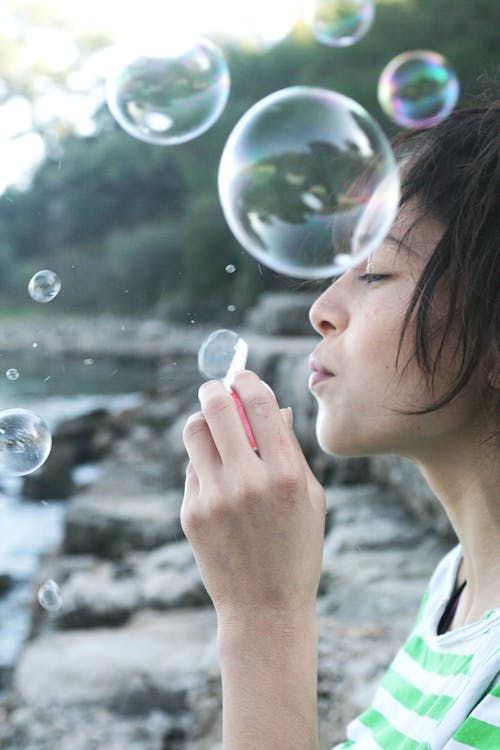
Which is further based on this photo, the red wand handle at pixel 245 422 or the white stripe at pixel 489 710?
the red wand handle at pixel 245 422

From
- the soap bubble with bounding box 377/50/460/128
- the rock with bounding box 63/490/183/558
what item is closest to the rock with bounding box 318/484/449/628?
the rock with bounding box 63/490/183/558

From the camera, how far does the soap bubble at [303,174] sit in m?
1.23

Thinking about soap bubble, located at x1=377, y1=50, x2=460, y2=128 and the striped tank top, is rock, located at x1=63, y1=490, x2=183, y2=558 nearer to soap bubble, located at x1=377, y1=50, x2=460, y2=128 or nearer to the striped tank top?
soap bubble, located at x1=377, y1=50, x2=460, y2=128

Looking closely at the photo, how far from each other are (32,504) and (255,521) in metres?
5.99

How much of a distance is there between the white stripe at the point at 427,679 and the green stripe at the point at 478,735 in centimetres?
10

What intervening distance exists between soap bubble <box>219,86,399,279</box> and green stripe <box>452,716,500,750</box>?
25.1 inches

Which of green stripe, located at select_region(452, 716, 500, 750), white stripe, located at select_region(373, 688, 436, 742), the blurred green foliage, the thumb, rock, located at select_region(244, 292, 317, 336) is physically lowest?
the blurred green foliage

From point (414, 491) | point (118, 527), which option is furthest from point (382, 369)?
point (118, 527)

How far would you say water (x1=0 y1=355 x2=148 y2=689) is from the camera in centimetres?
405

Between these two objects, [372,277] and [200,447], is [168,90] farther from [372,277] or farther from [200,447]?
[200,447]

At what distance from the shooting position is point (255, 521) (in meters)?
0.82

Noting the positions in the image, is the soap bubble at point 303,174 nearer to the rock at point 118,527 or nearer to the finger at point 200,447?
the finger at point 200,447

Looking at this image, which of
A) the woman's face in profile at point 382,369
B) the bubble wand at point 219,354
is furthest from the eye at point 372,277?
the bubble wand at point 219,354

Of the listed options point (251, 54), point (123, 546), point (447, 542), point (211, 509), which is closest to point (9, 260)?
point (251, 54)
